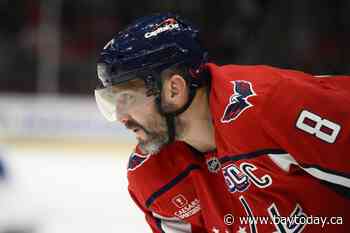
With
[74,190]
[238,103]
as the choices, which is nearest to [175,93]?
[238,103]

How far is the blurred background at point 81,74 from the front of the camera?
3.14 metres

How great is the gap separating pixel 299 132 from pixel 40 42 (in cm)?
404

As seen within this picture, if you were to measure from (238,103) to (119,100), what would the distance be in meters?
0.26

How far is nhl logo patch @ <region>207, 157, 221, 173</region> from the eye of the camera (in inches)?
55.3

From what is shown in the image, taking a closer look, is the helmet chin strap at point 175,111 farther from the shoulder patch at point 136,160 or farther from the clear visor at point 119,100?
the shoulder patch at point 136,160

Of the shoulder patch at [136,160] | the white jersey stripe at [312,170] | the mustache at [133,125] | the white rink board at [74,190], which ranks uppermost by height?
the mustache at [133,125]

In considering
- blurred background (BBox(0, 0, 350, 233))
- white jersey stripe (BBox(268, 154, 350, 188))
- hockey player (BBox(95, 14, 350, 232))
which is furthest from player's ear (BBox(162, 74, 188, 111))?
blurred background (BBox(0, 0, 350, 233))

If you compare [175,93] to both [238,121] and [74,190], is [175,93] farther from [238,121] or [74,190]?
[74,190]

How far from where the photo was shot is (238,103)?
1254 mm

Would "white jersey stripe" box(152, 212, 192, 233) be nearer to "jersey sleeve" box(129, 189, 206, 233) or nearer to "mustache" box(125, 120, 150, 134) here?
"jersey sleeve" box(129, 189, 206, 233)

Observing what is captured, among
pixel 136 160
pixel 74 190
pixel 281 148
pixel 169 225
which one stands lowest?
pixel 74 190

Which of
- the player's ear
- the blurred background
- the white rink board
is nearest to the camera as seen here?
the player's ear

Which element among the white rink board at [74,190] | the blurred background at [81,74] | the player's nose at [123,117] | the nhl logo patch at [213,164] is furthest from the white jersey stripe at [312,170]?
the blurred background at [81,74]

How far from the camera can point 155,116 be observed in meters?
1.36
